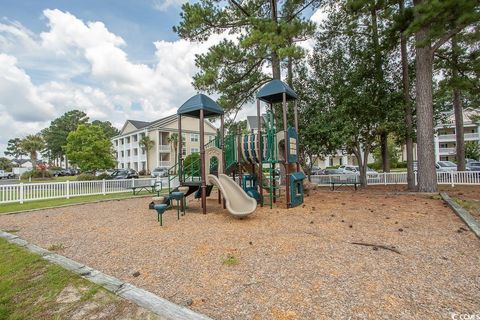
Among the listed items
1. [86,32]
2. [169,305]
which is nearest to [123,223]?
[169,305]

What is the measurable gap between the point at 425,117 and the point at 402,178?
7080mm

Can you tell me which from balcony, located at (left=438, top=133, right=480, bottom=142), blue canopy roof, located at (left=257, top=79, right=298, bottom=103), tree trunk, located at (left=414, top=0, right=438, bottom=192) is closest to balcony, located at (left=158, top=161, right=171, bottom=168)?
blue canopy roof, located at (left=257, top=79, right=298, bottom=103)

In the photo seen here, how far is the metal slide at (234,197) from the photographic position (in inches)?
247

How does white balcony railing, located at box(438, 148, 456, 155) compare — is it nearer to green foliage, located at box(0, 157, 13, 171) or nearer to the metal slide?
the metal slide

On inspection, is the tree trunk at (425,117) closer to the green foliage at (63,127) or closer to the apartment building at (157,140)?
the apartment building at (157,140)

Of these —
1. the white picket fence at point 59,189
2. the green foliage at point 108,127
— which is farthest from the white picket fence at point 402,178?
the green foliage at point 108,127

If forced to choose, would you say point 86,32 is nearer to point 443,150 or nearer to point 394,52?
point 394,52

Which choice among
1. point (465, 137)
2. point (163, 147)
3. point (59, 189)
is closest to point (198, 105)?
point (59, 189)

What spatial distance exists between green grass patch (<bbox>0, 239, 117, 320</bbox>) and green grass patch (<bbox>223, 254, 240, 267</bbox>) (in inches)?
59.4

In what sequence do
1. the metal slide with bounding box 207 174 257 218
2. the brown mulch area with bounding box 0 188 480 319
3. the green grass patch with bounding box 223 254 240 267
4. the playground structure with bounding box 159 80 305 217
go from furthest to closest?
the playground structure with bounding box 159 80 305 217 → the metal slide with bounding box 207 174 257 218 → the green grass patch with bounding box 223 254 240 267 → the brown mulch area with bounding box 0 188 480 319

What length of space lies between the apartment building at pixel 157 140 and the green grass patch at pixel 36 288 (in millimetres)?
32531

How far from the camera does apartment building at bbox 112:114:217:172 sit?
123 feet

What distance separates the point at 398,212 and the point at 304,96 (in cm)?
851

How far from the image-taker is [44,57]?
11.1 meters
